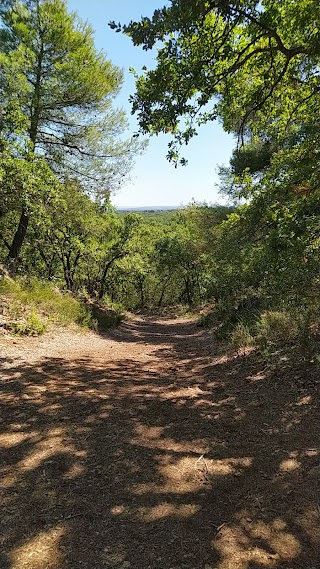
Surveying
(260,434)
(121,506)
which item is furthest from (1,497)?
(260,434)

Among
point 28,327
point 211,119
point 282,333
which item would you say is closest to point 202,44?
point 211,119

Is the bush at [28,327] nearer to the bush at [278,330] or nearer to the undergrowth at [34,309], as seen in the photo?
the undergrowth at [34,309]

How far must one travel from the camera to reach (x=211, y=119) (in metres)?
5.93

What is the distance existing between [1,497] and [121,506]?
0.92 m

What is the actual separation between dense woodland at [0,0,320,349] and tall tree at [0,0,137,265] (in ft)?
0.12

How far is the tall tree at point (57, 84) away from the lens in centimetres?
1167

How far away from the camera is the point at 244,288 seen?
1303 cm

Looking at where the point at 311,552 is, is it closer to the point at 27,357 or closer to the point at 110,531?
the point at 110,531

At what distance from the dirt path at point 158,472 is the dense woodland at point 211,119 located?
2442 millimetres

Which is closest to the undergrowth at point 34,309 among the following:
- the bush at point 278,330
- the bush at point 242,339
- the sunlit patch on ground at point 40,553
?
the bush at point 242,339

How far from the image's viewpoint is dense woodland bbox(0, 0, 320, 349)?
200 inches

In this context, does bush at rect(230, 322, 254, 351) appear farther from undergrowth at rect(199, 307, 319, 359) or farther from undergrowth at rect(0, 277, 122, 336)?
undergrowth at rect(0, 277, 122, 336)

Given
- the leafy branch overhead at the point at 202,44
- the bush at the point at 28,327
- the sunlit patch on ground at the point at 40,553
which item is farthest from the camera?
the bush at the point at 28,327

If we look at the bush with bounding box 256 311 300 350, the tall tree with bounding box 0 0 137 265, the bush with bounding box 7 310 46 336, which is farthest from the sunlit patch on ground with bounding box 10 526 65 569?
the tall tree with bounding box 0 0 137 265
